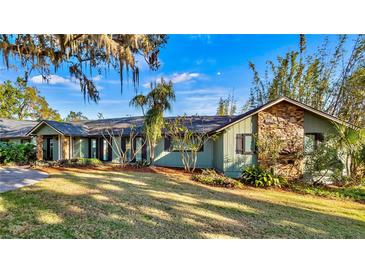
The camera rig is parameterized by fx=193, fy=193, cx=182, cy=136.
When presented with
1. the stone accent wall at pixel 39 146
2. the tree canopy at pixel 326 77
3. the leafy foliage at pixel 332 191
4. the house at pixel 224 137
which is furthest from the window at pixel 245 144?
the stone accent wall at pixel 39 146

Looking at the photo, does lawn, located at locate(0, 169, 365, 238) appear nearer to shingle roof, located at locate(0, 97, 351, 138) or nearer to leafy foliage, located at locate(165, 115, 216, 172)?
leafy foliage, located at locate(165, 115, 216, 172)

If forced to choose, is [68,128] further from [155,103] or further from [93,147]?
[155,103]

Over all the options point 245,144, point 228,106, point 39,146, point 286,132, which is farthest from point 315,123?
point 39,146

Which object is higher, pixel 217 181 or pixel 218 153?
pixel 218 153

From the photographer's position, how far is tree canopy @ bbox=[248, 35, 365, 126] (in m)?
8.76

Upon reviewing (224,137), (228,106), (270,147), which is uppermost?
(228,106)

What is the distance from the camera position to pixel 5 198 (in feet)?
14.1

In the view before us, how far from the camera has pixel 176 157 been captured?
10.7 meters

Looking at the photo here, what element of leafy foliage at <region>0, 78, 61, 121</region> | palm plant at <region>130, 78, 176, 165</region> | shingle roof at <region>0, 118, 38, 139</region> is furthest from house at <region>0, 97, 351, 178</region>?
leafy foliage at <region>0, 78, 61, 121</region>

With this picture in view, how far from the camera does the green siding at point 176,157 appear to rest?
10.4m

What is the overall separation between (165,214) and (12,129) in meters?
17.3

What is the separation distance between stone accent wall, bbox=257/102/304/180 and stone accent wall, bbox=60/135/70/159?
36.3ft
